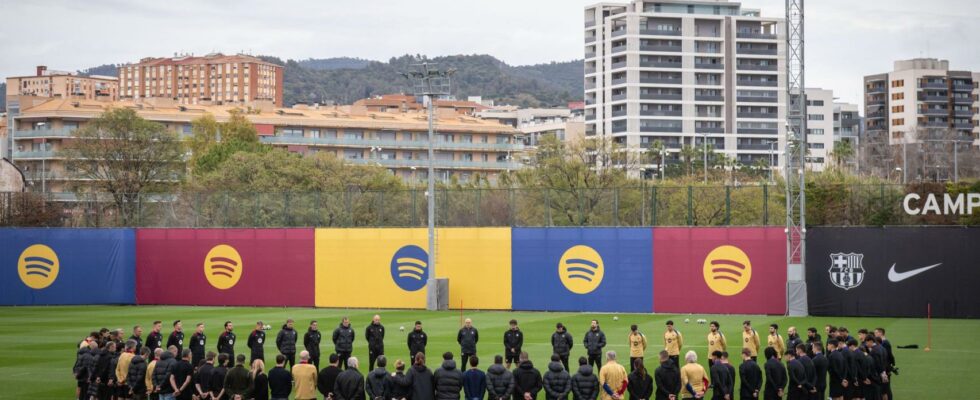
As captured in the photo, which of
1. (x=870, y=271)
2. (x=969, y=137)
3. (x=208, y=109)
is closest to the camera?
(x=870, y=271)

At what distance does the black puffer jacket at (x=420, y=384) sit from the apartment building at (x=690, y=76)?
13298 cm

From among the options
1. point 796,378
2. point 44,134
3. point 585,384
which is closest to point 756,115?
point 44,134

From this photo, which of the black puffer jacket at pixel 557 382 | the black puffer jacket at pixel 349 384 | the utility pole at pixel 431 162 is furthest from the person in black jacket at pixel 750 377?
the utility pole at pixel 431 162

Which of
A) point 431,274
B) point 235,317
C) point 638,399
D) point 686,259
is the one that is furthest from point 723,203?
point 638,399

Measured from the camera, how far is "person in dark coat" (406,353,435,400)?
69.5ft

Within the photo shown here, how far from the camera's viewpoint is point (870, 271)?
47.0 m

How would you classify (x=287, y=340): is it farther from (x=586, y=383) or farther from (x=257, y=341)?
(x=586, y=383)

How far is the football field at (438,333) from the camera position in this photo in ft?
94.6

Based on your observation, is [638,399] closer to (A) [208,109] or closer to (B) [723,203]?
(B) [723,203]

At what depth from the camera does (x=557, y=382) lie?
20859 millimetres

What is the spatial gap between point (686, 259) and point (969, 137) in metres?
153

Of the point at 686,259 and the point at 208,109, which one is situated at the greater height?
the point at 208,109

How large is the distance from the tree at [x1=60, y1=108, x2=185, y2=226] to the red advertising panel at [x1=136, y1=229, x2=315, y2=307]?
36514 millimetres

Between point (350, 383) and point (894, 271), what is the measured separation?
31.7 m
